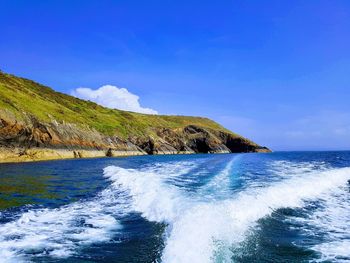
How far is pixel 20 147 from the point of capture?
57.6m

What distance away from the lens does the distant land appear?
5728 cm

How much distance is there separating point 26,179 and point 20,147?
30006mm

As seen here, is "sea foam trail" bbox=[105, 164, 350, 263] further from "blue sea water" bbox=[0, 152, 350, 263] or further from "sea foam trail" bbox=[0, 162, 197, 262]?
"sea foam trail" bbox=[0, 162, 197, 262]

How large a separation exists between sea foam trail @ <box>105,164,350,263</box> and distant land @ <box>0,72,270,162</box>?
39.7 m

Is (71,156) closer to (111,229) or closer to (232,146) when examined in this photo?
(111,229)

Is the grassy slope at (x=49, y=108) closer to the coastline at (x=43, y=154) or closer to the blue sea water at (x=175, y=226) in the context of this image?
the coastline at (x=43, y=154)

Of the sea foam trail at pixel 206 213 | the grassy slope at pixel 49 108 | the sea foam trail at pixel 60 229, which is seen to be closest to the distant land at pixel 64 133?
the grassy slope at pixel 49 108

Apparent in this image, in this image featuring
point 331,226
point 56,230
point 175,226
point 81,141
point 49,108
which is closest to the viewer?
point 175,226

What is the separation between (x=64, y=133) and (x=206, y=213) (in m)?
65.6

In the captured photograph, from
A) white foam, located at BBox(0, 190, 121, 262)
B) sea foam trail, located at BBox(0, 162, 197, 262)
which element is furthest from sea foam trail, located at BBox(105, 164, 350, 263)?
white foam, located at BBox(0, 190, 121, 262)

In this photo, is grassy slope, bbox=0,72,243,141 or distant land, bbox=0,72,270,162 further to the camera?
grassy slope, bbox=0,72,243,141

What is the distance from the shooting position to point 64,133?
2916 inches

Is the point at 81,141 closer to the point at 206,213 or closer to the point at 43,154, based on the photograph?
the point at 43,154

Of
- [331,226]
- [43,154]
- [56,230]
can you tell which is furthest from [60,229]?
[43,154]
